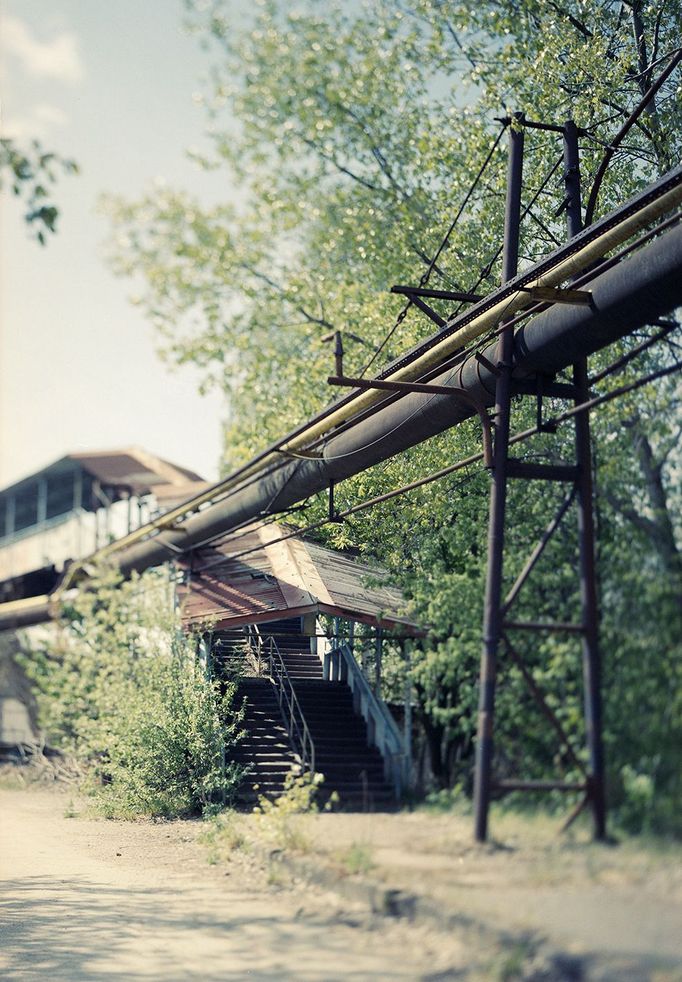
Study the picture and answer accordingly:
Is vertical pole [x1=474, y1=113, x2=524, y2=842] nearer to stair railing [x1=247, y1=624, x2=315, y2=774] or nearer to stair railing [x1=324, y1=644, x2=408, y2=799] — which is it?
stair railing [x1=324, y1=644, x2=408, y2=799]

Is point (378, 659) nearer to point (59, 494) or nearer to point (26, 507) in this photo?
point (59, 494)

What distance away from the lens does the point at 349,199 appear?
19688 mm

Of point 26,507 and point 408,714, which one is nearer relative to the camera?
point 408,714

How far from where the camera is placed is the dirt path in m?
6.31

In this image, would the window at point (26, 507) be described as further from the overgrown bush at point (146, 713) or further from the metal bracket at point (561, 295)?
the metal bracket at point (561, 295)

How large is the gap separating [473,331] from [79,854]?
22.4 ft

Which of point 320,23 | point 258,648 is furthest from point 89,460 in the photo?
point 258,648

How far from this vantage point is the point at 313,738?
9.95 m

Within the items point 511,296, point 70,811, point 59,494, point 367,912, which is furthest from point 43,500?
point 367,912

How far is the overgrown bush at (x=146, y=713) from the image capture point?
11.4 meters

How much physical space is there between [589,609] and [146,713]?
280 inches

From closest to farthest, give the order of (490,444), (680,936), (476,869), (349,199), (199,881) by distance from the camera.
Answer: (680,936)
(476,869)
(490,444)
(199,881)
(349,199)

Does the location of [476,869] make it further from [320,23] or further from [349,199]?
[320,23]

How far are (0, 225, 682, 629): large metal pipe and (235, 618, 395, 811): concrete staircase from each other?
70.3 inches
